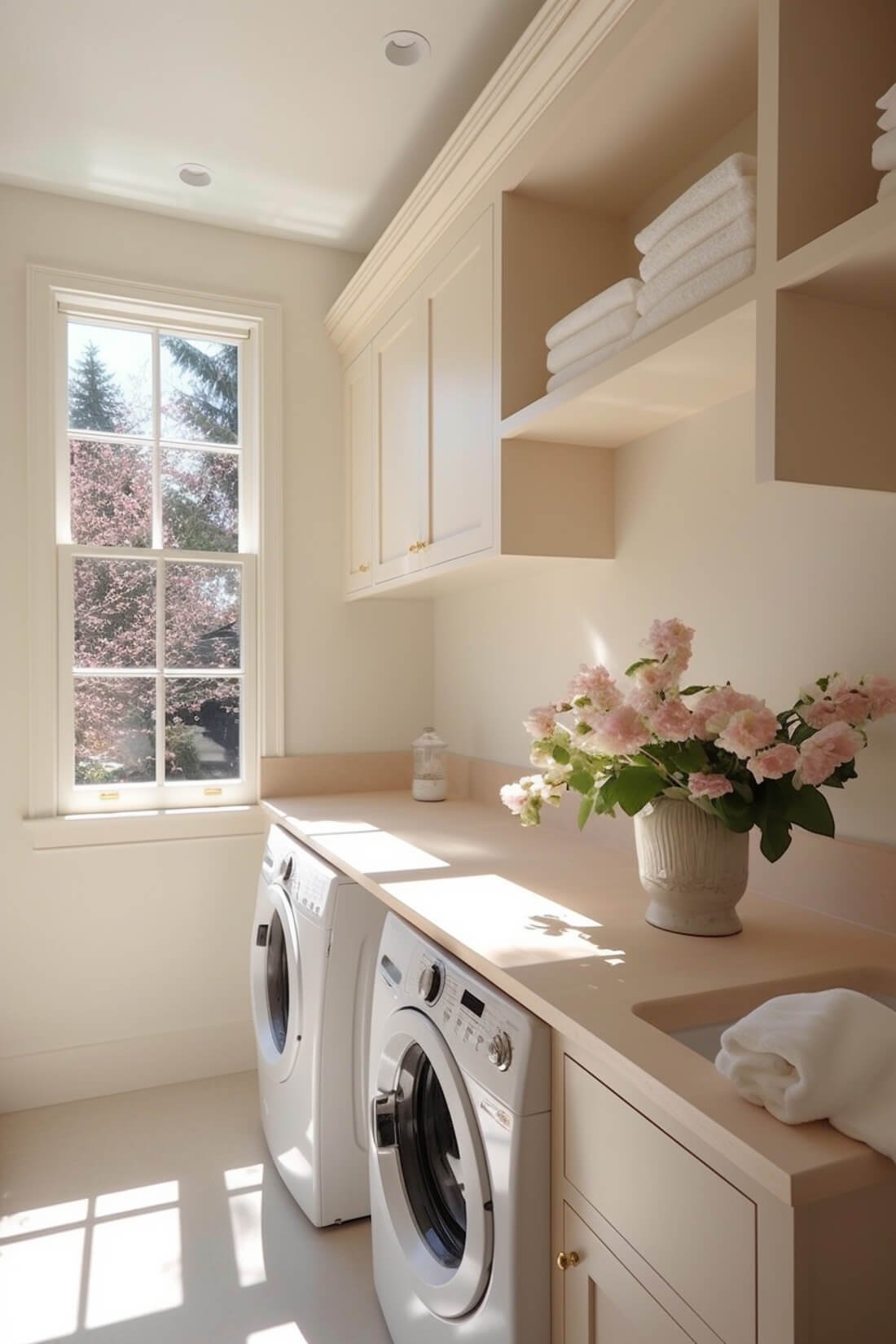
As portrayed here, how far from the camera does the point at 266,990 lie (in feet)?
7.80

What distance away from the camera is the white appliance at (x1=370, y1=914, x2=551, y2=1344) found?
3.76 ft

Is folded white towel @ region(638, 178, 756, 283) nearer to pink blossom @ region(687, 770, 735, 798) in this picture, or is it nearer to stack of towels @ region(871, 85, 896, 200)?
stack of towels @ region(871, 85, 896, 200)

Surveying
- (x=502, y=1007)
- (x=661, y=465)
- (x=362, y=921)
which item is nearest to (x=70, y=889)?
(x=362, y=921)

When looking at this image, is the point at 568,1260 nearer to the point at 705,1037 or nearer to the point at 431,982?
the point at 705,1037

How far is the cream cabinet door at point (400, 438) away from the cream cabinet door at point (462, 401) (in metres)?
0.05

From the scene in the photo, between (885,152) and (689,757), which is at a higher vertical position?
(885,152)

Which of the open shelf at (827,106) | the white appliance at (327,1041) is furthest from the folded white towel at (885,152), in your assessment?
the white appliance at (327,1041)

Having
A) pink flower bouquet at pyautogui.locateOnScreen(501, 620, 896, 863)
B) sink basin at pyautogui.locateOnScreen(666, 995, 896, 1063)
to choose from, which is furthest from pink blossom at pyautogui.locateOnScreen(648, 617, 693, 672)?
sink basin at pyautogui.locateOnScreen(666, 995, 896, 1063)

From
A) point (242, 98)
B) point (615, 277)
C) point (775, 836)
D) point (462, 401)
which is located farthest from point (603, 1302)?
point (242, 98)

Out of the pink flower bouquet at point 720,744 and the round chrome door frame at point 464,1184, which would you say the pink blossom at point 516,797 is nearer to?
the pink flower bouquet at point 720,744

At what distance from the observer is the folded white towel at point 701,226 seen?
3.88 ft

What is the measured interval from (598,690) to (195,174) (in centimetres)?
208

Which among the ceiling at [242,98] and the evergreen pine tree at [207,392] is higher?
the ceiling at [242,98]

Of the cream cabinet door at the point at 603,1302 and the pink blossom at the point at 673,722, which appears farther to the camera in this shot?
the pink blossom at the point at 673,722
